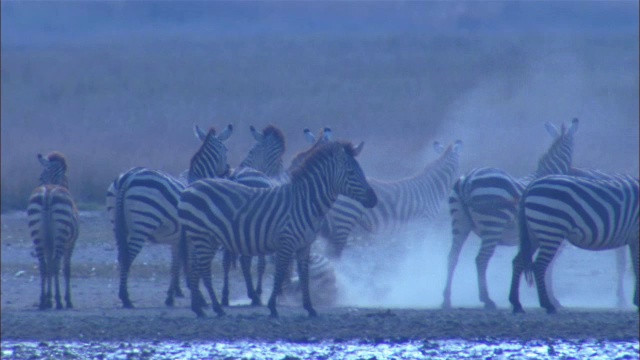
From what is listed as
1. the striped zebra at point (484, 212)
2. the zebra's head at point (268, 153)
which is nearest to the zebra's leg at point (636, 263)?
the striped zebra at point (484, 212)

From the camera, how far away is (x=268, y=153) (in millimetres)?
15406

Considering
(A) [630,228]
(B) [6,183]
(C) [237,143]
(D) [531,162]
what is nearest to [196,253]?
(A) [630,228]

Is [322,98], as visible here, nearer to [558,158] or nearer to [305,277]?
[558,158]

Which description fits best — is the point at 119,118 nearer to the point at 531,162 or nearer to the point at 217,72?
the point at 217,72

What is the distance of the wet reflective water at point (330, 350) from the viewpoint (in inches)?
385

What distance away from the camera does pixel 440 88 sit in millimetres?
39188

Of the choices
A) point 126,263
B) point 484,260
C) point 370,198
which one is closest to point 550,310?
point 484,260

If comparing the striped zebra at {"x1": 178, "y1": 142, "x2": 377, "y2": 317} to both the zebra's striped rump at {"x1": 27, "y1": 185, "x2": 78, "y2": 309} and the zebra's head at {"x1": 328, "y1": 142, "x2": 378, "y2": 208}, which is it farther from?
the zebra's striped rump at {"x1": 27, "y1": 185, "x2": 78, "y2": 309}

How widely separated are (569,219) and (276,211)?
2.89m

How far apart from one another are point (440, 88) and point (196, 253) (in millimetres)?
28064

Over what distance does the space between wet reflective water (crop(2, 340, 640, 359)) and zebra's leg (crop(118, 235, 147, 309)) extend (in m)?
2.48

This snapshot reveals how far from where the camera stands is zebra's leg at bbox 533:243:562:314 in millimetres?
11828

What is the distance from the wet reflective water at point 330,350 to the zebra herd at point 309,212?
153 cm

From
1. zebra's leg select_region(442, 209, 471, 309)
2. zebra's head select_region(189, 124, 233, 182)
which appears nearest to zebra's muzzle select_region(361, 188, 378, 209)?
zebra's leg select_region(442, 209, 471, 309)
